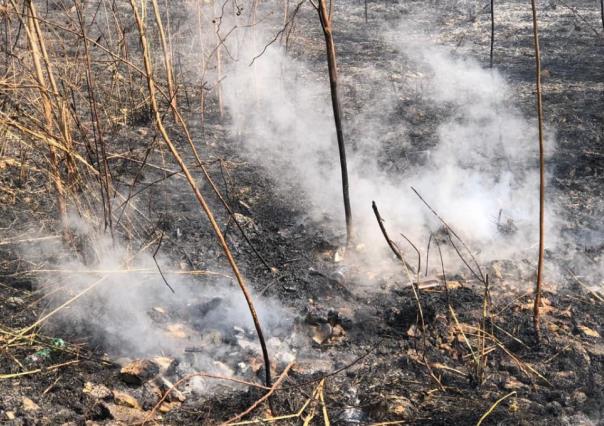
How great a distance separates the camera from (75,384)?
8.80 ft

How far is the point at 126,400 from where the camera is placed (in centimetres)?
265

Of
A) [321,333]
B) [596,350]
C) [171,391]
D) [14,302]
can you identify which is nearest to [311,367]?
[321,333]

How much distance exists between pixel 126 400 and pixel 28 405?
0.40m

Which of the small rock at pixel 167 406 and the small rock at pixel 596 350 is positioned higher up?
the small rock at pixel 167 406

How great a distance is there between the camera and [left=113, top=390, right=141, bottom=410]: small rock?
2.64m

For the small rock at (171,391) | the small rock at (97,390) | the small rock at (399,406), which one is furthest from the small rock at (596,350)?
the small rock at (97,390)

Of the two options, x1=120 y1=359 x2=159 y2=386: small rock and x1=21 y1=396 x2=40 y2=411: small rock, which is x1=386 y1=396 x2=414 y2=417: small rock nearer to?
x1=120 y1=359 x2=159 y2=386: small rock

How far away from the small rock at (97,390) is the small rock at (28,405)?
0.66ft

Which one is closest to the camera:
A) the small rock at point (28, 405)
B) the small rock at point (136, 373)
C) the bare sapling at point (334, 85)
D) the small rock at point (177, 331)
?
the small rock at point (28, 405)

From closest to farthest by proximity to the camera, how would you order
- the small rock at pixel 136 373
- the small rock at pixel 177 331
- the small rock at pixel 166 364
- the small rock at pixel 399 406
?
1. the small rock at pixel 399 406
2. the small rock at pixel 136 373
3. the small rock at pixel 166 364
4. the small rock at pixel 177 331

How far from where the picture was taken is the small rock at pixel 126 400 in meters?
2.64

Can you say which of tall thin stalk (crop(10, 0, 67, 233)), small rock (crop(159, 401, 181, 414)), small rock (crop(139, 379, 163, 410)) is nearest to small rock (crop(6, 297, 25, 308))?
tall thin stalk (crop(10, 0, 67, 233))

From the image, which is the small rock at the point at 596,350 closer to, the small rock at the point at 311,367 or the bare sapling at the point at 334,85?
the small rock at the point at 311,367

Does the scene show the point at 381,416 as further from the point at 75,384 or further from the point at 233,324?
the point at 75,384
